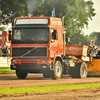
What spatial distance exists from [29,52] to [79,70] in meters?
4.24

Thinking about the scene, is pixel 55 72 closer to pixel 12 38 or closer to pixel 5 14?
pixel 12 38

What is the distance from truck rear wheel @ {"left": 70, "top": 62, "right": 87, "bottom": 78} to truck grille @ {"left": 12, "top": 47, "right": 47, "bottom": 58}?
145 inches

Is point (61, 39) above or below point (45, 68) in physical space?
above

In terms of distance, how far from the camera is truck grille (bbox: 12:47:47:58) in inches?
771

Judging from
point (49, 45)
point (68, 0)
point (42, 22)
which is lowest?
point (49, 45)

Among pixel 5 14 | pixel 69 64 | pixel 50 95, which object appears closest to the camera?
pixel 50 95

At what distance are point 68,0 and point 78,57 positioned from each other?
3091 centimetres

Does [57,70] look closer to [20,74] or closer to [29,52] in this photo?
[29,52]

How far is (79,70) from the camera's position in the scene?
22.5 meters

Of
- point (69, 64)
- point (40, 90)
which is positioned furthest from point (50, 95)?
point (69, 64)

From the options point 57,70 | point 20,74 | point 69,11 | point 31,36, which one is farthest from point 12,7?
point 31,36

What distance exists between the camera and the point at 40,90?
44.1ft

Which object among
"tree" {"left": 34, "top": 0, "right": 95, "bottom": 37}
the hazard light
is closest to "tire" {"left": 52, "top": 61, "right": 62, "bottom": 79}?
the hazard light

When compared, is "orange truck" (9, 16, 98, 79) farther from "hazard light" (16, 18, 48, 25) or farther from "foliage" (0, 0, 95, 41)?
"foliage" (0, 0, 95, 41)
